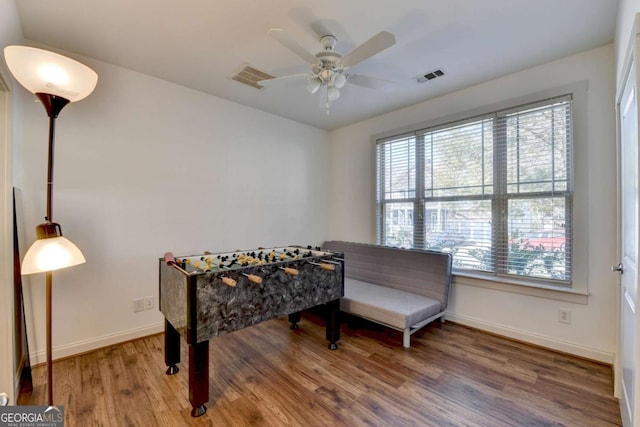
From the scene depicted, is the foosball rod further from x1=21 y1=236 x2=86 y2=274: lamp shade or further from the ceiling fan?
the ceiling fan

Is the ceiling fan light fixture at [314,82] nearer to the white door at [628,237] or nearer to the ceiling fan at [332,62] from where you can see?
the ceiling fan at [332,62]

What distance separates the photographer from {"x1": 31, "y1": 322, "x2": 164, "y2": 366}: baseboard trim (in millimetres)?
2332

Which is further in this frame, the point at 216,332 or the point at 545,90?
the point at 545,90

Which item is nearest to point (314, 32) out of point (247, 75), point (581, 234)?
point (247, 75)

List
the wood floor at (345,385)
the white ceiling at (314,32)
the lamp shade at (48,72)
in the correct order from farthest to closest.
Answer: the white ceiling at (314,32)
the wood floor at (345,385)
the lamp shade at (48,72)

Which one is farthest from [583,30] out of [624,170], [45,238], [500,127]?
[45,238]

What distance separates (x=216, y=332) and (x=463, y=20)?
282cm

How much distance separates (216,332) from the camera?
1.85 metres

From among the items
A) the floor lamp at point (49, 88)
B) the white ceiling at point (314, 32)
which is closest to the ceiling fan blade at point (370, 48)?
the white ceiling at point (314, 32)

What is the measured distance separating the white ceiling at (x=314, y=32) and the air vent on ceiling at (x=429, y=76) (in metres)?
0.07

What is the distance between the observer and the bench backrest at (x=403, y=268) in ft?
9.90

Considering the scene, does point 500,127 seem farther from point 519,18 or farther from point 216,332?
Result: point 216,332

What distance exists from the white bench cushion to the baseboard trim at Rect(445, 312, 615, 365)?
467 mm

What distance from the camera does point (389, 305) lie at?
2719 millimetres
